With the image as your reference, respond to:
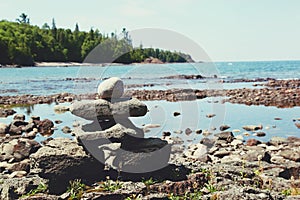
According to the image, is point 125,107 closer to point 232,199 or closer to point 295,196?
point 232,199

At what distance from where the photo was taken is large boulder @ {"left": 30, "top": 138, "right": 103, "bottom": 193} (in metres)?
8.92

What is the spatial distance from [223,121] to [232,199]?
1527 cm

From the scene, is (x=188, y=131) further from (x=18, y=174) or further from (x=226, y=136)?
(x=18, y=174)

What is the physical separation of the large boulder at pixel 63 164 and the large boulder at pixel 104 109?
84 centimetres

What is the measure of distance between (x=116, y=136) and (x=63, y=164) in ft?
4.56

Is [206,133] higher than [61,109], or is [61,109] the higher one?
[206,133]

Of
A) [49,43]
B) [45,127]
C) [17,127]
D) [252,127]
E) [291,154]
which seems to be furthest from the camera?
[49,43]

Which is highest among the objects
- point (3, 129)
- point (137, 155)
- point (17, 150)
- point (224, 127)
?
point (137, 155)

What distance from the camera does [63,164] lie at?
29.5 feet

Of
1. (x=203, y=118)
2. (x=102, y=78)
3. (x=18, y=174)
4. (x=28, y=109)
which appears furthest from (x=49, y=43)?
(x=18, y=174)

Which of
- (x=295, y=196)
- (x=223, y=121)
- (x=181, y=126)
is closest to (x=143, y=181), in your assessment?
(x=295, y=196)

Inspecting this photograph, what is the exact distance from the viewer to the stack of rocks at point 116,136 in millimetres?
9445

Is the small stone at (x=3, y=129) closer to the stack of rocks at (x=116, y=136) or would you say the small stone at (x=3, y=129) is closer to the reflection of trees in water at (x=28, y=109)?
the reflection of trees in water at (x=28, y=109)

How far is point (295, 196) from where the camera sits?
8.31 meters
